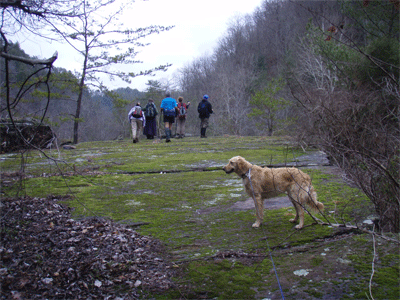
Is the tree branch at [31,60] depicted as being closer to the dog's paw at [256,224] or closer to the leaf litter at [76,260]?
the leaf litter at [76,260]

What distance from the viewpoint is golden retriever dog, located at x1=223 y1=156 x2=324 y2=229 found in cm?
392

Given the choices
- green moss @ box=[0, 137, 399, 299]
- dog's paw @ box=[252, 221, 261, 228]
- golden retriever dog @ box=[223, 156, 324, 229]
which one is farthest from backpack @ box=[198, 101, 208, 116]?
dog's paw @ box=[252, 221, 261, 228]

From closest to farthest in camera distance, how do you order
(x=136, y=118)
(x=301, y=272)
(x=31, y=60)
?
(x=301, y=272)
(x=31, y=60)
(x=136, y=118)

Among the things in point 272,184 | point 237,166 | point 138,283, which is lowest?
point 138,283

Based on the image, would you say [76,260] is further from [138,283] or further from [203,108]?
[203,108]

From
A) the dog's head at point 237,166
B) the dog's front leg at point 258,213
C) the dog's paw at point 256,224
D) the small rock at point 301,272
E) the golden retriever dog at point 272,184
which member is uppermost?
the dog's head at point 237,166

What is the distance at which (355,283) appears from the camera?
2.55 meters

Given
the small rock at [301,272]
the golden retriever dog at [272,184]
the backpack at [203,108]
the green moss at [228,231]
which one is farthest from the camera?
the backpack at [203,108]

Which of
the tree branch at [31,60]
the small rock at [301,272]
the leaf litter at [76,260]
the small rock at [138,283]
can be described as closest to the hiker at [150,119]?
the leaf litter at [76,260]

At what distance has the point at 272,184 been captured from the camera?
4.19 meters

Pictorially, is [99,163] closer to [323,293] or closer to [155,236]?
[155,236]

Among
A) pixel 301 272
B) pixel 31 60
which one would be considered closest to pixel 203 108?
pixel 31 60

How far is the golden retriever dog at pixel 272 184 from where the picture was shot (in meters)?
3.92

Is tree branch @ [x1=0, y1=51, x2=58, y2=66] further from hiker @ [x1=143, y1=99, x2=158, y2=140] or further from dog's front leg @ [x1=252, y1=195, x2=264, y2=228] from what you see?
hiker @ [x1=143, y1=99, x2=158, y2=140]
